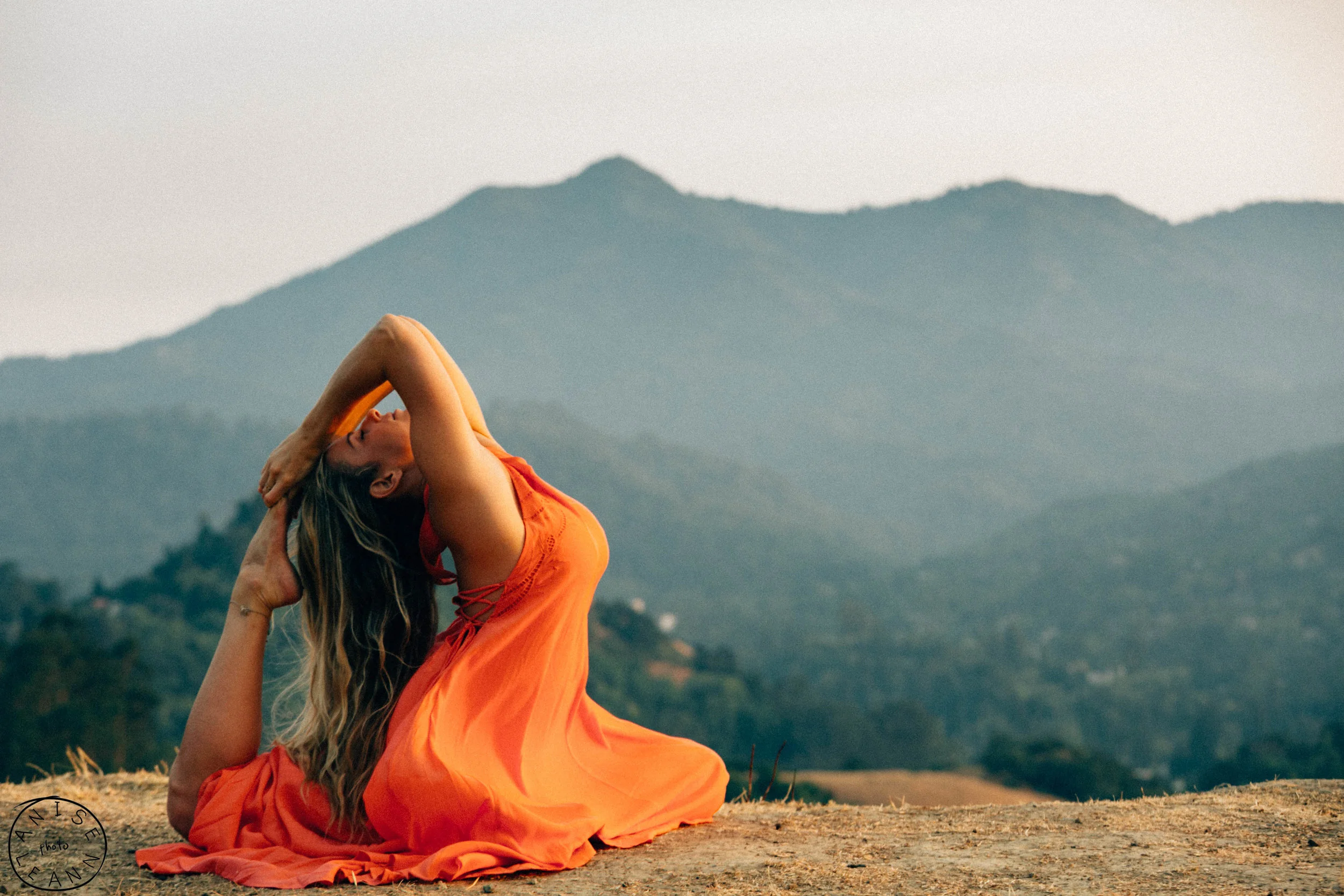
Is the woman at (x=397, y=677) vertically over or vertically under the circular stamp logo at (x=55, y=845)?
over

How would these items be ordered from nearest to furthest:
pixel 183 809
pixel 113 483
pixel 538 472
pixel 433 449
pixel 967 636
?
pixel 433 449 → pixel 183 809 → pixel 967 636 → pixel 538 472 → pixel 113 483

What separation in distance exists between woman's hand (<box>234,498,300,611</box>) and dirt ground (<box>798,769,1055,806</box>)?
27.0m

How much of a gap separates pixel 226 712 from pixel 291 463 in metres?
0.87

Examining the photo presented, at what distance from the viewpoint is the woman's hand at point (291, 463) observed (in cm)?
396

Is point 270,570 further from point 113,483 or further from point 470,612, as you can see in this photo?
point 113,483

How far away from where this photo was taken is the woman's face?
397 cm

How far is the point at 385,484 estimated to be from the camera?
392 cm

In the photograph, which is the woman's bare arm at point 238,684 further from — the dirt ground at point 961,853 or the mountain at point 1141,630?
the mountain at point 1141,630

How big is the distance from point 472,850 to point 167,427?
130m

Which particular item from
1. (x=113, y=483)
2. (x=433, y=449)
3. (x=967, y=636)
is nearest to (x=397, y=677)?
(x=433, y=449)

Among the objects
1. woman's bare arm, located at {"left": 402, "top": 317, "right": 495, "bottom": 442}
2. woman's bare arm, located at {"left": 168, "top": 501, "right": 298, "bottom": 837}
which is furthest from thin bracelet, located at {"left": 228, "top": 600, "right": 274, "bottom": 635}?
woman's bare arm, located at {"left": 402, "top": 317, "right": 495, "bottom": 442}

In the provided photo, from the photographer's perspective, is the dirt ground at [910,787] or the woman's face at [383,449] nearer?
the woman's face at [383,449]

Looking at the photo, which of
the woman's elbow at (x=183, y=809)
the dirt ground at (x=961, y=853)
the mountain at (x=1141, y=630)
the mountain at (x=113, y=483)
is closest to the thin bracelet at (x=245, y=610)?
the woman's elbow at (x=183, y=809)

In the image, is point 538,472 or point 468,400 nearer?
point 468,400
